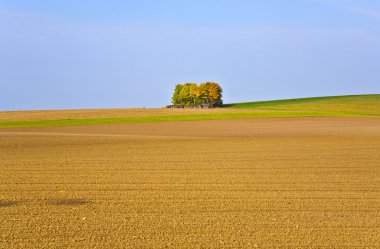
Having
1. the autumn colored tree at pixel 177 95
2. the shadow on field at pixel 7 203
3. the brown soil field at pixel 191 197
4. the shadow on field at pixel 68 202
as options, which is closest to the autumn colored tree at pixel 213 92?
the autumn colored tree at pixel 177 95

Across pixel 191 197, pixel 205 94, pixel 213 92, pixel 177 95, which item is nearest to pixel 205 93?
pixel 205 94

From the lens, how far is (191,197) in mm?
14859

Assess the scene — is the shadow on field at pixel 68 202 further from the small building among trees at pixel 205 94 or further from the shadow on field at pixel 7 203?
the small building among trees at pixel 205 94

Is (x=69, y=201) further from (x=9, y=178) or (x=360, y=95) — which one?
(x=360, y=95)

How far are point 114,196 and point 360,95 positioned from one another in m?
103

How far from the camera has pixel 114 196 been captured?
15.1 meters

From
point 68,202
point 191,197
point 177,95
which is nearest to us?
point 68,202

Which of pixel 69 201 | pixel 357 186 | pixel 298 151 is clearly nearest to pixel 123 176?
pixel 69 201

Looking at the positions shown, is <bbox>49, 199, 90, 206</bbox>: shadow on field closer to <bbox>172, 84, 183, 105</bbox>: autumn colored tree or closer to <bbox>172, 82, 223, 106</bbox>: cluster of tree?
<bbox>172, 82, 223, 106</bbox>: cluster of tree

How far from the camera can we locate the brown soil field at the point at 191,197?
10.8m

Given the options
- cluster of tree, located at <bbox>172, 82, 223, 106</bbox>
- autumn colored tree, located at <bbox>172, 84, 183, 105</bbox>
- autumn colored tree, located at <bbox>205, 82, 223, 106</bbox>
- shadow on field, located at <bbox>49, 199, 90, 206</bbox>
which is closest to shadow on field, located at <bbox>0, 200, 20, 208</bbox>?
shadow on field, located at <bbox>49, 199, 90, 206</bbox>

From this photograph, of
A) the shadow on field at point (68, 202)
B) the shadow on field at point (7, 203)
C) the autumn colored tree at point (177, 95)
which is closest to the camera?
the shadow on field at point (7, 203)

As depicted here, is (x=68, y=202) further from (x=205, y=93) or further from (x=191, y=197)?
(x=205, y=93)

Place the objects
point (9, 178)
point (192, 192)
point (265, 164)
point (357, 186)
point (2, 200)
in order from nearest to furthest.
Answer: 1. point (2, 200)
2. point (192, 192)
3. point (357, 186)
4. point (9, 178)
5. point (265, 164)
